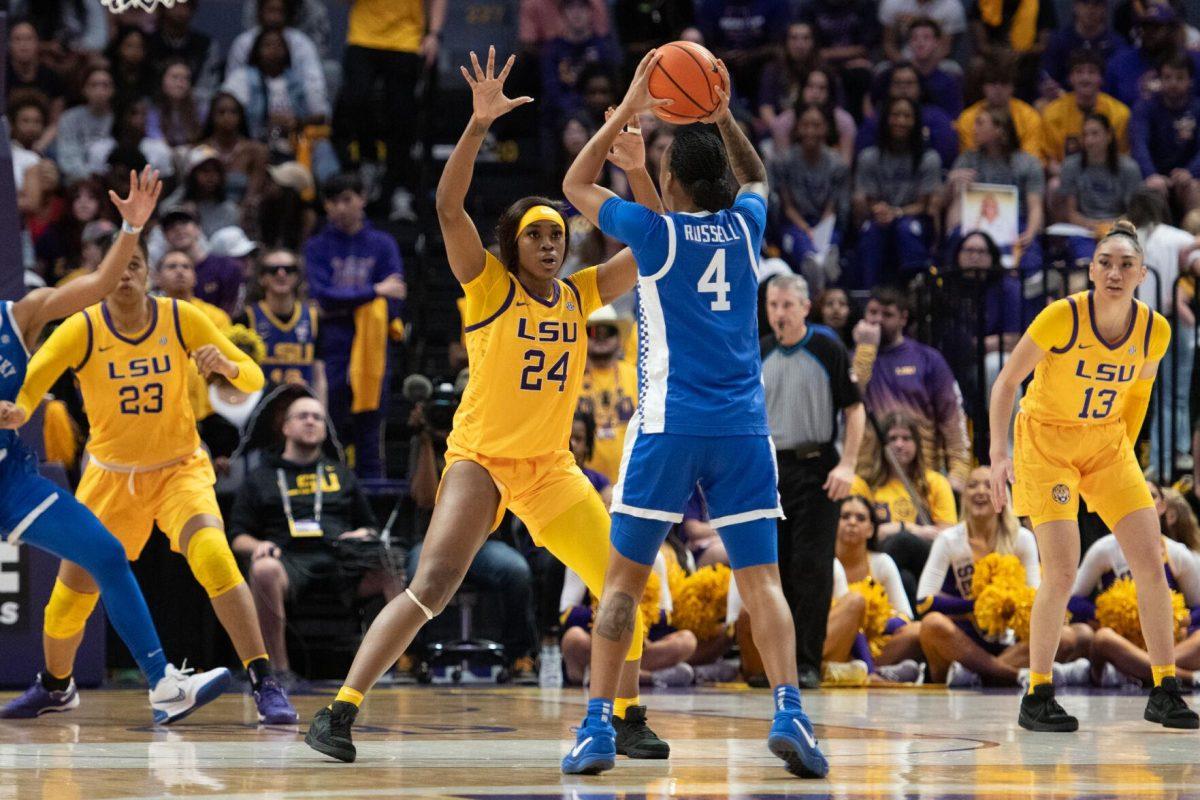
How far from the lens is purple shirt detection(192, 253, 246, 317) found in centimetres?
1318

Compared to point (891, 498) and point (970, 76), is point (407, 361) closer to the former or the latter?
point (891, 498)

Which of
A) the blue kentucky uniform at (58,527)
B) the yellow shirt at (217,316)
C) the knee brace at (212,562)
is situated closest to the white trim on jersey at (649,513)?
the knee brace at (212,562)

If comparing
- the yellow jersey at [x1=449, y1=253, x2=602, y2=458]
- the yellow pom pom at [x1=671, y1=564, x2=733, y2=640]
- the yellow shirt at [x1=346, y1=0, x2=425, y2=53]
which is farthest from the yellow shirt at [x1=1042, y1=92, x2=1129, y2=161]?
the yellow jersey at [x1=449, y1=253, x2=602, y2=458]

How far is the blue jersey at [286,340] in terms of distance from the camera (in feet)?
40.7

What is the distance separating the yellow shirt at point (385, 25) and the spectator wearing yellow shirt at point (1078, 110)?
5.61 m

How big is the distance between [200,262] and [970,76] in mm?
7269

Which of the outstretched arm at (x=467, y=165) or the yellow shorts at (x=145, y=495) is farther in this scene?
the yellow shorts at (x=145, y=495)

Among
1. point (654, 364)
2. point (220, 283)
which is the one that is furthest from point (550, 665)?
point (654, 364)

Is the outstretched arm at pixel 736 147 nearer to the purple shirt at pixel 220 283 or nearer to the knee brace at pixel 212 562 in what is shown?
the knee brace at pixel 212 562

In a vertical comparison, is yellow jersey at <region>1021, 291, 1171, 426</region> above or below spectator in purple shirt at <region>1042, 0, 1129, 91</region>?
below

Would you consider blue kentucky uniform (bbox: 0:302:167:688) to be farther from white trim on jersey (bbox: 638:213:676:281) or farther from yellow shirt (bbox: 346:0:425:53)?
yellow shirt (bbox: 346:0:425:53)

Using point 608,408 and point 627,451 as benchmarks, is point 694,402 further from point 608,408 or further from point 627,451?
point 608,408

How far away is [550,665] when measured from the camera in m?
11.6

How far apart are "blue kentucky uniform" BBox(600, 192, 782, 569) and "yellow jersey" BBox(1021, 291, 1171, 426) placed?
7.69 feet
